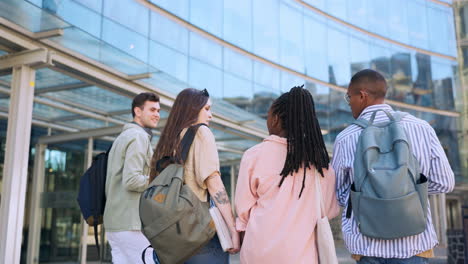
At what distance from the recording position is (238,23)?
14188mm

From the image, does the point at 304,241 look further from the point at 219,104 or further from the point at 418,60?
the point at 418,60

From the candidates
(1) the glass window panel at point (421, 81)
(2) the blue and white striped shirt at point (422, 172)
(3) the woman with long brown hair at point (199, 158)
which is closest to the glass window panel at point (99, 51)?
(3) the woman with long brown hair at point (199, 158)

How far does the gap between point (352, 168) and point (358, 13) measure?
2135 centimetres

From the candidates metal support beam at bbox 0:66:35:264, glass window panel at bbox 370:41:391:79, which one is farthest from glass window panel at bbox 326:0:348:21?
metal support beam at bbox 0:66:35:264

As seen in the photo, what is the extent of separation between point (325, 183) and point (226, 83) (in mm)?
9782

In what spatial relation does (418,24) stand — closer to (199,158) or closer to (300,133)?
(300,133)

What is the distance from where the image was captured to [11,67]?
6641 millimetres

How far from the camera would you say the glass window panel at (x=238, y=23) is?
44.6ft

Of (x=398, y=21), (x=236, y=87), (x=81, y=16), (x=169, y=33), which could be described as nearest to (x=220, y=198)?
(x=81, y=16)

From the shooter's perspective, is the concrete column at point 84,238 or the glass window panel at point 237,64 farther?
the glass window panel at point 237,64

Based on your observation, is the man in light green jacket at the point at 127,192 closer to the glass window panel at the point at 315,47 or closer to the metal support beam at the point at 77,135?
the metal support beam at the point at 77,135

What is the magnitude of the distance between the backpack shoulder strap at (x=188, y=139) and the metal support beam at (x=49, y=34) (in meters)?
4.25

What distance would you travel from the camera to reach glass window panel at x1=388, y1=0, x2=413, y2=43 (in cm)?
2359

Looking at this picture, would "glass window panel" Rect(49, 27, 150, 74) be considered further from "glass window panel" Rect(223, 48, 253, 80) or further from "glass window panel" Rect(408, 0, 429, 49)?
"glass window panel" Rect(408, 0, 429, 49)
